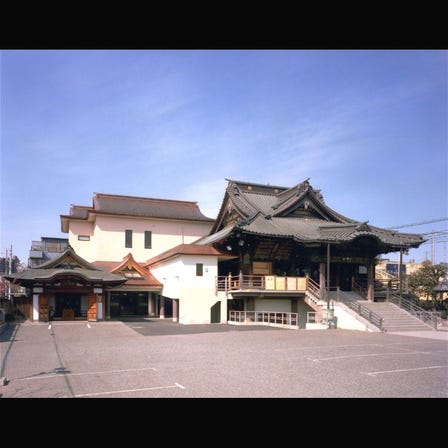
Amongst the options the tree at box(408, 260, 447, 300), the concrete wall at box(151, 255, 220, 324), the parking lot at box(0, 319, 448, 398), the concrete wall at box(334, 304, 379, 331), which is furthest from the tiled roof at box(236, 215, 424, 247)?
the parking lot at box(0, 319, 448, 398)

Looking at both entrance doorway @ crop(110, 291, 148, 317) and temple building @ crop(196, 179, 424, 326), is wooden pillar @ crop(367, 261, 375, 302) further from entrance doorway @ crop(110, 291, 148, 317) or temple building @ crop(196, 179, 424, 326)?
entrance doorway @ crop(110, 291, 148, 317)

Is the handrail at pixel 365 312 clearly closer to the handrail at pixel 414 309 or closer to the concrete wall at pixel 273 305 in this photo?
the handrail at pixel 414 309

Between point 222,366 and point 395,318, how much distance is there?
14777mm

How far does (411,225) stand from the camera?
6419 centimetres

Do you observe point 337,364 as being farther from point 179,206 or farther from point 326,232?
point 179,206

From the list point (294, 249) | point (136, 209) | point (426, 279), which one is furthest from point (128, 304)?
point (426, 279)

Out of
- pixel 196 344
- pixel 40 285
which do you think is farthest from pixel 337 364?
pixel 40 285

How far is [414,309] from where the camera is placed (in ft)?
82.6

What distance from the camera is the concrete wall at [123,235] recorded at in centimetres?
3466

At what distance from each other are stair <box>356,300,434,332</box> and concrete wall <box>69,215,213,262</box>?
18094mm

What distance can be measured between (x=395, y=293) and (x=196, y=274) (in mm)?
12992

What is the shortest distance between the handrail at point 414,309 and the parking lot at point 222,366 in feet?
17.3

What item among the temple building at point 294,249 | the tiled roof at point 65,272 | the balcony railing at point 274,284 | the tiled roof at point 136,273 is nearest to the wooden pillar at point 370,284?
the temple building at point 294,249

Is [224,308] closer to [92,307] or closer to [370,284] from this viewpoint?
[92,307]
